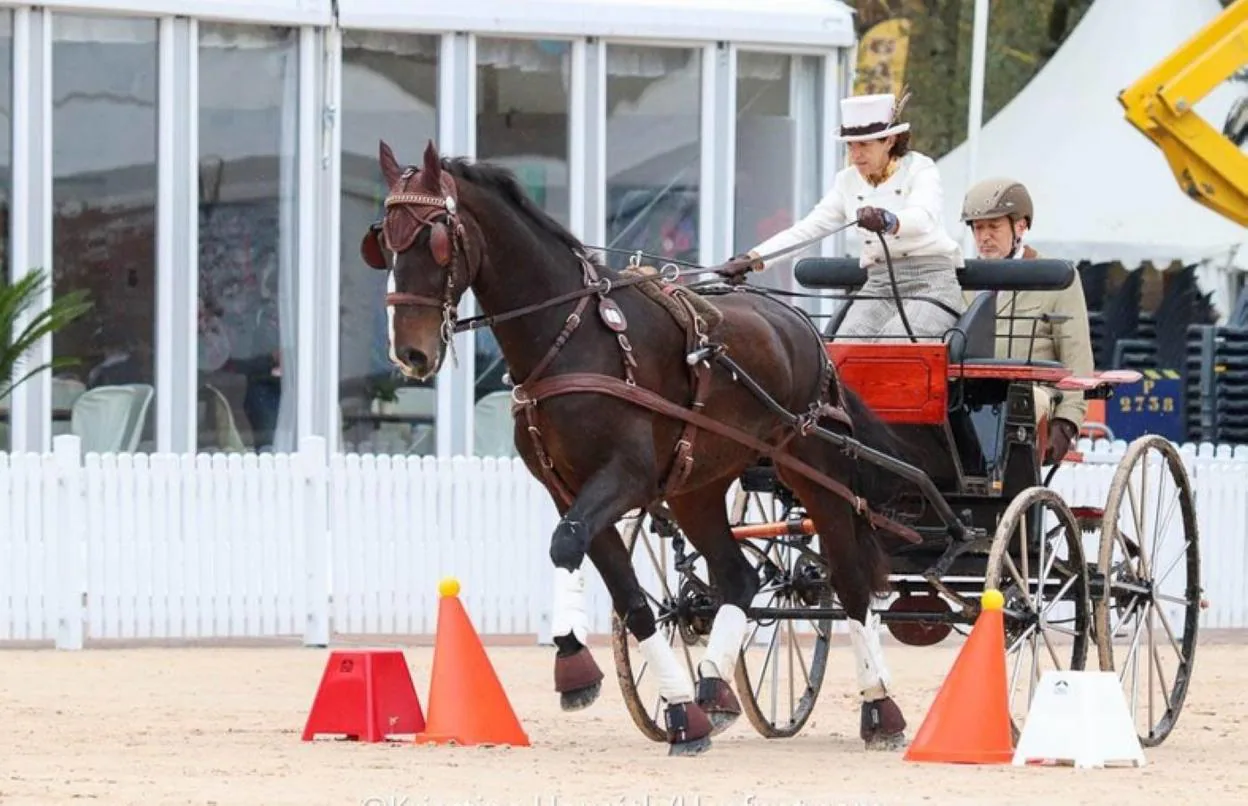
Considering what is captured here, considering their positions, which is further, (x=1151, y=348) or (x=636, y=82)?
(x=1151, y=348)

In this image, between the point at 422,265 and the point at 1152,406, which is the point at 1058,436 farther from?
the point at 1152,406

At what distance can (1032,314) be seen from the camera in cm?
1209

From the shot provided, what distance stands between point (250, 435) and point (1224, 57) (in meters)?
9.46

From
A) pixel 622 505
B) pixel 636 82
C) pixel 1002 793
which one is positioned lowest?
pixel 1002 793

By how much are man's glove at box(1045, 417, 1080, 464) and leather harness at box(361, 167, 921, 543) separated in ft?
5.06

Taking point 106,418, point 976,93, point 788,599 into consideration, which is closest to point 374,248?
point 788,599

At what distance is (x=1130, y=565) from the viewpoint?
11.7m

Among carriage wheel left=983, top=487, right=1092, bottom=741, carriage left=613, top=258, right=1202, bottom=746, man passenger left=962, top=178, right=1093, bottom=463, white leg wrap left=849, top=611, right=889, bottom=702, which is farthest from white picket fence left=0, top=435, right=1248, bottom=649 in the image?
carriage wheel left=983, top=487, right=1092, bottom=741

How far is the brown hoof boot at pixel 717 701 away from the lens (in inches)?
416

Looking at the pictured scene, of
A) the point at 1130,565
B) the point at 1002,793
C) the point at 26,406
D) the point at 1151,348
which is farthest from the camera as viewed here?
the point at 1151,348

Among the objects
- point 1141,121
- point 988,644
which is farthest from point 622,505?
point 1141,121

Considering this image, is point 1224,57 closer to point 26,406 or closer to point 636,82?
point 636,82

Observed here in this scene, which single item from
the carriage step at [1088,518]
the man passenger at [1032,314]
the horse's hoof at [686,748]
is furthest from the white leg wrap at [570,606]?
the carriage step at [1088,518]

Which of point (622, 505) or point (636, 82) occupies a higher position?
point (636, 82)
